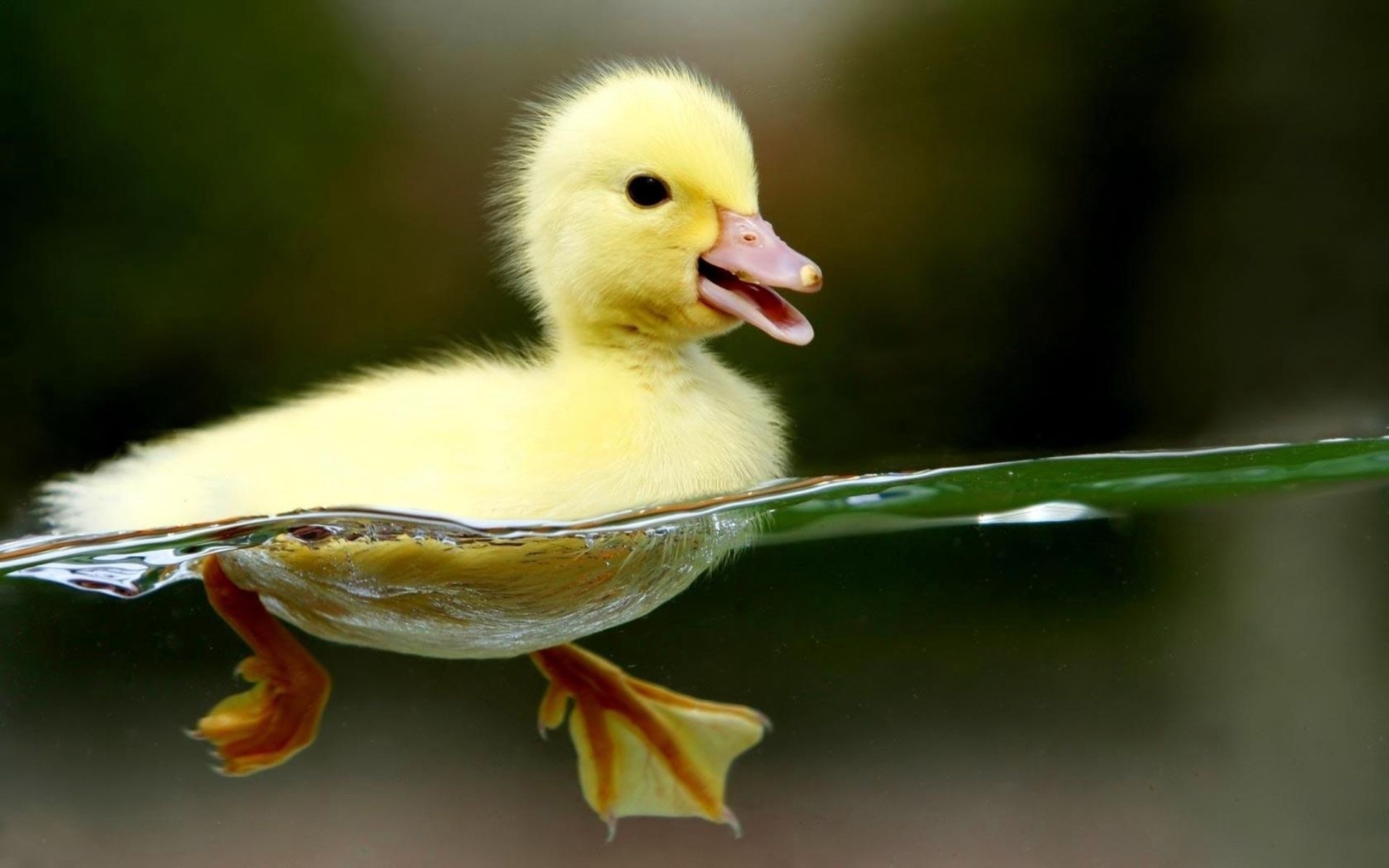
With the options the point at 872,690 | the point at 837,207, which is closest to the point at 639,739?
the point at 872,690

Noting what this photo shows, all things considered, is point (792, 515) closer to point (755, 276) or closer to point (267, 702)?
point (755, 276)

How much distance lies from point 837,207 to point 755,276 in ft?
0.54

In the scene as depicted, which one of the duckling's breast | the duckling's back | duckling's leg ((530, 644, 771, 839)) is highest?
the duckling's back

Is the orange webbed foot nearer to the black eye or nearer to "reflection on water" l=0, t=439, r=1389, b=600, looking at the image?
"reflection on water" l=0, t=439, r=1389, b=600

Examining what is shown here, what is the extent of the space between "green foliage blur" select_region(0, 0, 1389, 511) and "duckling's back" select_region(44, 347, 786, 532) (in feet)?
0.13

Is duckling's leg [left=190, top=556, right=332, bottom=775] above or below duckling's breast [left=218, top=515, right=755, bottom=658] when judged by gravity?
below

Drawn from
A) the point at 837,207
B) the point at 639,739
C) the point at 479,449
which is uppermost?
the point at 837,207

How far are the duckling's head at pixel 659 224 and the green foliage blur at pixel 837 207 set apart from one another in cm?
7

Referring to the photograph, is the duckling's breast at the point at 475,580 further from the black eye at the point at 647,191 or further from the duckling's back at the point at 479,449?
the black eye at the point at 647,191

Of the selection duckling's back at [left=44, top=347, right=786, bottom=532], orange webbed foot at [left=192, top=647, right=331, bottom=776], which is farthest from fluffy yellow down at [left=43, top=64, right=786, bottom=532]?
orange webbed foot at [left=192, top=647, right=331, bottom=776]

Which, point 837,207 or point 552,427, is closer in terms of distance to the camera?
point 552,427

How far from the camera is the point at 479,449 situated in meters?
0.57

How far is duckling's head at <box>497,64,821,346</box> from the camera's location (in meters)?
0.56

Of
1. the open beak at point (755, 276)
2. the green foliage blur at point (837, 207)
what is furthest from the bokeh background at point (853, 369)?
the open beak at point (755, 276)
